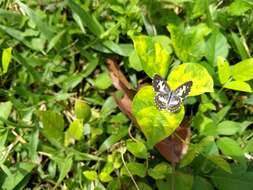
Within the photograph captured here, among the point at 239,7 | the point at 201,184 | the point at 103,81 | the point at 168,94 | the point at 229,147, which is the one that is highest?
the point at 239,7

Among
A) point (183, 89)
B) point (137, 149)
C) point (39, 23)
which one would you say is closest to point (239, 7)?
point (183, 89)

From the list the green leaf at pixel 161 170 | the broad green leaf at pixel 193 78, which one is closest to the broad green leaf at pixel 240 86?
the broad green leaf at pixel 193 78

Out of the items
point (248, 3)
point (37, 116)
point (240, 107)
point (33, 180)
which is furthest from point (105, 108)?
point (248, 3)

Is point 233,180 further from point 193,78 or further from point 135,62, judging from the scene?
point 135,62

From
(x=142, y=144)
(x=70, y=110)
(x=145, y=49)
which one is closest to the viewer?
(x=145, y=49)

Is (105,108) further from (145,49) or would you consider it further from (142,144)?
(145,49)

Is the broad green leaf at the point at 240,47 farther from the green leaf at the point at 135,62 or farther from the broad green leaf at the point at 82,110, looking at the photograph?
the broad green leaf at the point at 82,110
